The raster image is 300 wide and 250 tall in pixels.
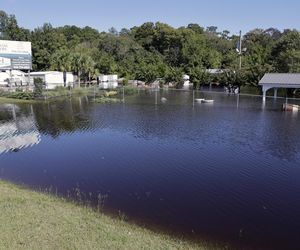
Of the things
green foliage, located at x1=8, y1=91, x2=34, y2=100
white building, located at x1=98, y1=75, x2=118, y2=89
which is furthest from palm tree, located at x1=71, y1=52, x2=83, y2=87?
green foliage, located at x1=8, y1=91, x2=34, y2=100

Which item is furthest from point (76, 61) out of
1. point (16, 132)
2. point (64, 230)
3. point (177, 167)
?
point (64, 230)

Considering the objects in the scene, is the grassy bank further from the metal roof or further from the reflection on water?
the metal roof

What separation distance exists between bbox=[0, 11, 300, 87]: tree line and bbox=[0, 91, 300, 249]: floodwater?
1262 inches

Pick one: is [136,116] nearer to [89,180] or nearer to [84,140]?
[84,140]

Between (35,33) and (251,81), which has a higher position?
(35,33)

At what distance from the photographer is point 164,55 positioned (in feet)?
324

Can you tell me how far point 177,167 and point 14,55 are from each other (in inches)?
1846

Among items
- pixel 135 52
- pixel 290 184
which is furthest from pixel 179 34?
pixel 290 184

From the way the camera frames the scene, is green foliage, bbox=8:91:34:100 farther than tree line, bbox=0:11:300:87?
No

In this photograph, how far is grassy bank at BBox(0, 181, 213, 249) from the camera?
9.30m

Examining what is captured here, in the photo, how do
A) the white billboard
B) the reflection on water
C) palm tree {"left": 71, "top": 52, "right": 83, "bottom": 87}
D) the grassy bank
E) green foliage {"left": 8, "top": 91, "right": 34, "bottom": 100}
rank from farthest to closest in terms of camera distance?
1. palm tree {"left": 71, "top": 52, "right": 83, "bottom": 87}
2. the white billboard
3. green foliage {"left": 8, "top": 91, "right": 34, "bottom": 100}
4. the reflection on water
5. the grassy bank

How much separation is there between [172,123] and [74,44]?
224 feet

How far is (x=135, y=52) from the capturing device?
95125 millimetres

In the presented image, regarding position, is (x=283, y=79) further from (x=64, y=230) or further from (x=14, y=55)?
(x=14, y=55)
